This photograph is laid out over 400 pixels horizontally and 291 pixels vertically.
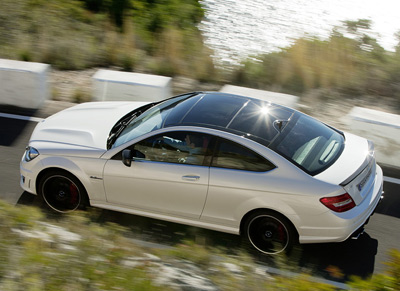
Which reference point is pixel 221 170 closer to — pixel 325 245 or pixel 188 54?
pixel 325 245

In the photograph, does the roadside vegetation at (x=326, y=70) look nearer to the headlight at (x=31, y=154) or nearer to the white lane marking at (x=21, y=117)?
the white lane marking at (x=21, y=117)

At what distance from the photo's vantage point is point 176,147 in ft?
20.2

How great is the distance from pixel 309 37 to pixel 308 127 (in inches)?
276

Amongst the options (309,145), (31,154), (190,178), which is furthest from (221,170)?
(31,154)

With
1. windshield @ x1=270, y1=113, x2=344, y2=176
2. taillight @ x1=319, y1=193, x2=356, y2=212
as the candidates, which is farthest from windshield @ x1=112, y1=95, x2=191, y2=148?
taillight @ x1=319, y1=193, x2=356, y2=212

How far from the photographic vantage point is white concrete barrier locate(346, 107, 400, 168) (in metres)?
8.38

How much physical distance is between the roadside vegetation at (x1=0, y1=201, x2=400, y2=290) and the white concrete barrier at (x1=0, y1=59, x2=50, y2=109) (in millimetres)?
5140

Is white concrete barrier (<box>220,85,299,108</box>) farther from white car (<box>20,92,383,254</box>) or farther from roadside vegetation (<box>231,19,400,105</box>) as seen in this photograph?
white car (<box>20,92,383,254</box>)

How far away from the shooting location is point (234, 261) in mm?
4648

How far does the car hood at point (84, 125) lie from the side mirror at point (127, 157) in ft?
1.21

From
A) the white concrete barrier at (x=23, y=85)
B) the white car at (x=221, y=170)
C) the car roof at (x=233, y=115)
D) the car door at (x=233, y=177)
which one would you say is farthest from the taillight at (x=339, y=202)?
the white concrete barrier at (x=23, y=85)

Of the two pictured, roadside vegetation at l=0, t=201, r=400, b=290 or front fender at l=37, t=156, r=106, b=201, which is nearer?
roadside vegetation at l=0, t=201, r=400, b=290

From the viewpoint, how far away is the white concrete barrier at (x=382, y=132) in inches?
330

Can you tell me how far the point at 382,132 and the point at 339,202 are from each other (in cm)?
319
